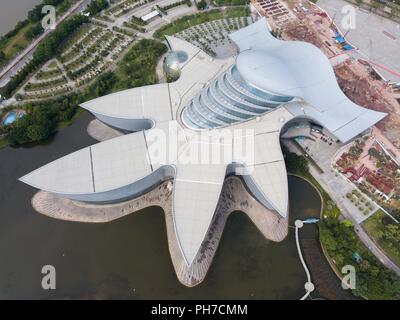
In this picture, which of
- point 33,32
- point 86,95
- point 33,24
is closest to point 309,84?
point 86,95

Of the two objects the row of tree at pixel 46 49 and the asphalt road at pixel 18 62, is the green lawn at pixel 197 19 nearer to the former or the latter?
the row of tree at pixel 46 49

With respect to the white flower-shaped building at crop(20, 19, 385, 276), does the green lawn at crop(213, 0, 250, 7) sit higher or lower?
higher

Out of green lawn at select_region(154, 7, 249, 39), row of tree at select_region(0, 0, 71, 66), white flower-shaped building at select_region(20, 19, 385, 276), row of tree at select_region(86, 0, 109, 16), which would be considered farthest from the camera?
row of tree at select_region(86, 0, 109, 16)

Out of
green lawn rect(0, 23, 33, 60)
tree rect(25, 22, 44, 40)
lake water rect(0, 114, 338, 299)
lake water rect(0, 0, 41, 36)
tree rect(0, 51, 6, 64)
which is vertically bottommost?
lake water rect(0, 114, 338, 299)

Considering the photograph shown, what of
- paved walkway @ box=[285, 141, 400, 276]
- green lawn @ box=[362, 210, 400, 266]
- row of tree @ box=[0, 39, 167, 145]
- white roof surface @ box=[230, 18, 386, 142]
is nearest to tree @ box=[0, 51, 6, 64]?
row of tree @ box=[0, 39, 167, 145]

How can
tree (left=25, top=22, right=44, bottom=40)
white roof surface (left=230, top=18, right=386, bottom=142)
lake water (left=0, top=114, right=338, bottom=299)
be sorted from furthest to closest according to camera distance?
tree (left=25, top=22, right=44, bottom=40)
white roof surface (left=230, top=18, right=386, bottom=142)
lake water (left=0, top=114, right=338, bottom=299)

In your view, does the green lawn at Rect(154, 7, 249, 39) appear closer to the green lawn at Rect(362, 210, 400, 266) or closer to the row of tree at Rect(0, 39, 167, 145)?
the row of tree at Rect(0, 39, 167, 145)
